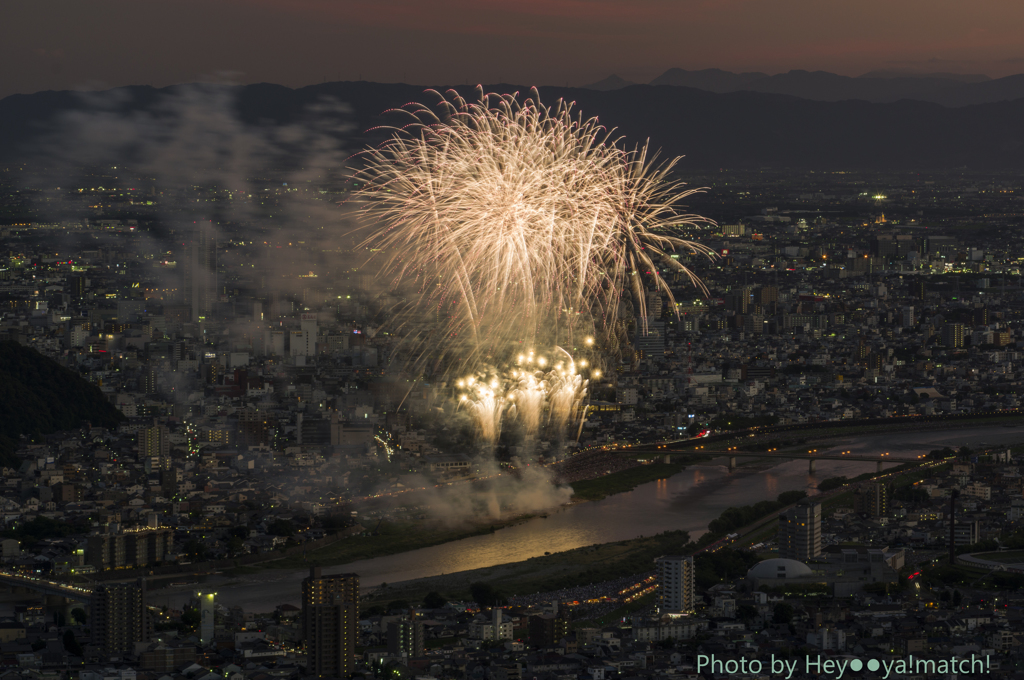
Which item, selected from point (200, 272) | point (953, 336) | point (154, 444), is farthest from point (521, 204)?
point (953, 336)

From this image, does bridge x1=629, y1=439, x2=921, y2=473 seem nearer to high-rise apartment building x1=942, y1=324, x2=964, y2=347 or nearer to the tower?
the tower

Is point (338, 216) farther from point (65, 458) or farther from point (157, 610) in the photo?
point (157, 610)

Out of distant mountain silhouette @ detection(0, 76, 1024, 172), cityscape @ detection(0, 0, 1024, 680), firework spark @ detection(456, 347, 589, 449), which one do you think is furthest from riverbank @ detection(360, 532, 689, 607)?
distant mountain silhouette @ detection(0, 76, 1024, 172)

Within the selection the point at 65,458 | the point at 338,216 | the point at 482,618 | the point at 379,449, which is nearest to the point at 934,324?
the point at 338,216

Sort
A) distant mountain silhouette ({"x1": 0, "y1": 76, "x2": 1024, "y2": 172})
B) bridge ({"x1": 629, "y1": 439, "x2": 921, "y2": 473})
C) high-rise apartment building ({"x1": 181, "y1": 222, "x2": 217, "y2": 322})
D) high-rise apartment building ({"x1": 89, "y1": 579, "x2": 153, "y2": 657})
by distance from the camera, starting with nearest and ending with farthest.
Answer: high-rise apartment building ({"x1": 89, "y1": 579, "x2": 153, "y2": 657}), bridge ({"x1": 629, "y1": 439, "x2": 921, "y2": 473}), high-rise apartment building ({"x1": 181, "y1": 222, "x2": 217, "y2": 322}), distant mountain silhouette ({"x1": 0, "y1": 76, "x2": 1024, "y2": 172})

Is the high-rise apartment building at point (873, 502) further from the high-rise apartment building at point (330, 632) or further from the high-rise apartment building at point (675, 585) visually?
the high-rise apartment building at point (330, 632)

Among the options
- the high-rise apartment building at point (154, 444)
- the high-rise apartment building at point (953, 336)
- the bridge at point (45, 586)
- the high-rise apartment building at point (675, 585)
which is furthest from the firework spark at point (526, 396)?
the high-rise apartment building at point (953, 336)
